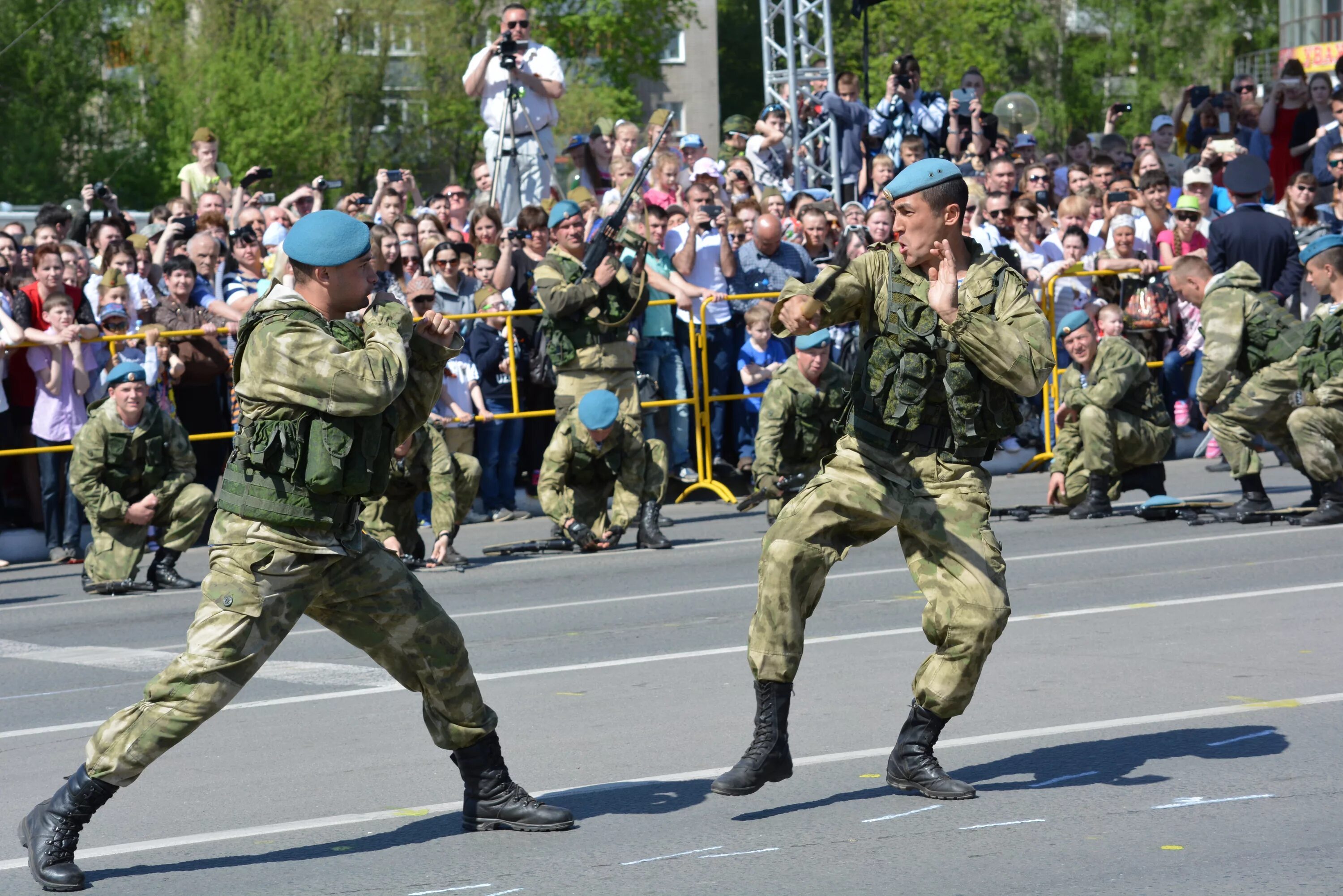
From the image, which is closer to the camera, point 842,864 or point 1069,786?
point 842,864

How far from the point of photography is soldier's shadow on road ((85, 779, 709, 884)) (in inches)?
204

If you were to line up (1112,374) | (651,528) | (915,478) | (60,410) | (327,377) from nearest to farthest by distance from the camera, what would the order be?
(327,377) → (915,478) → (651,528) → (1112,374) → (60,410)

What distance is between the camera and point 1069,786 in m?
5.68

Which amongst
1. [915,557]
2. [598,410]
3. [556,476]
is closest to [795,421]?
[598,410]

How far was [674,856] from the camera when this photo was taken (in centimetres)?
509

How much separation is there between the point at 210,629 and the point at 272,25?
48.4 m

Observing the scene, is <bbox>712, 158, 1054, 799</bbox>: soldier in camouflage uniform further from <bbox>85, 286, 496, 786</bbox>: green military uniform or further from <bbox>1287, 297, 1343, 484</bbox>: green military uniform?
<bbox>1287, 297, 1343, 484</bbox>: green military uniform

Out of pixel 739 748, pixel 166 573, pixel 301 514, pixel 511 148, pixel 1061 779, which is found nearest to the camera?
pixel 301 514

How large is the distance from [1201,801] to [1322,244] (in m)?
7.22

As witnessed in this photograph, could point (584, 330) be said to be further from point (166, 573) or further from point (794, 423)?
point (166, 573)

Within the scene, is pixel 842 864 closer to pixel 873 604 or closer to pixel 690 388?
pixel 873 604

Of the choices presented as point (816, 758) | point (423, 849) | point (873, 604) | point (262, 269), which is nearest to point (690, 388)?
point (262, 269)

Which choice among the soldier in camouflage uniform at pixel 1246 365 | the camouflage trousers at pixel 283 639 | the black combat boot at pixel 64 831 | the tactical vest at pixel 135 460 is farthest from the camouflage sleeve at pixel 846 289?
the tactical vest at pixel 135 460

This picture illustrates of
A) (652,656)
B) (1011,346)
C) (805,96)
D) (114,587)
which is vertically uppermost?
(805,96)
